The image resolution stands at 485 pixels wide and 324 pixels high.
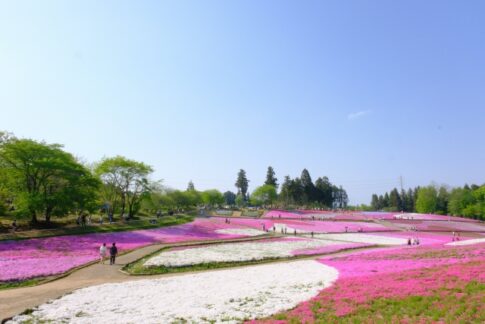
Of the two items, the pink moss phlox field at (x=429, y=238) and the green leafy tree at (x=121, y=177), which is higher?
the green leafy tree at (x=121, y=177)

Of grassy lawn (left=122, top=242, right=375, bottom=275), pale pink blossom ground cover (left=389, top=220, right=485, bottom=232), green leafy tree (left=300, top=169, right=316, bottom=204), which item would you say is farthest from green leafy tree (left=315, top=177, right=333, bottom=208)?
grassy lawn (left=122, top=242, right=375, bottom=275)

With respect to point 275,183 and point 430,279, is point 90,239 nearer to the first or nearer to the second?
point 430,279

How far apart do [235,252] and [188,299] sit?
1873 centimetres

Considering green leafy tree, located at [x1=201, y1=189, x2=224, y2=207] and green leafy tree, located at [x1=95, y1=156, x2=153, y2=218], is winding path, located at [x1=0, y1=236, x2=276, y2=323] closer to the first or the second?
green leafy tree, located at [x1=95, y1=156, x2=153, y2=218]

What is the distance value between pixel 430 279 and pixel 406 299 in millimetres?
4422

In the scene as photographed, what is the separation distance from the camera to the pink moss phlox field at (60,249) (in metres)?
24.9

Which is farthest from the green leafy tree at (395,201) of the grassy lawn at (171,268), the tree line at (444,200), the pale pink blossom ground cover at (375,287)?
the pale pink blossom ground cover at (375,287)

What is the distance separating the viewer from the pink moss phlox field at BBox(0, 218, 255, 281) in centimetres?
2486

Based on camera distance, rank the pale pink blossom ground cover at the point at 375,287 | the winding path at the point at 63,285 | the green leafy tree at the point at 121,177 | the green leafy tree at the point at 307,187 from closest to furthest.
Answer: the pale pink blossom ground cover at the point at 375,287, the winding path at the point at 63,285, the green leafy tree at the point at 121,177, the green leafy tree at the point at 307,187

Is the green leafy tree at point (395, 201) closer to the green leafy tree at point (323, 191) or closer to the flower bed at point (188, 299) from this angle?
the green leafy tree at point (323, 191)

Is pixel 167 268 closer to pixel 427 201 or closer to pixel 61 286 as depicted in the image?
pixel 61 286

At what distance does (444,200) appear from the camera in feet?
465

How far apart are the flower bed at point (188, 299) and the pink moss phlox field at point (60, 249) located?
26.9 ft

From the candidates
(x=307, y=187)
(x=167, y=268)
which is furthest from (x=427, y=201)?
(x=167, y=268)
